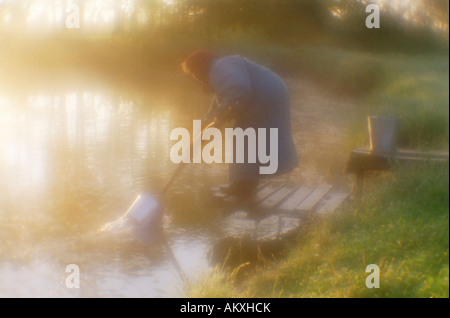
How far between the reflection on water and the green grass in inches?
18.4

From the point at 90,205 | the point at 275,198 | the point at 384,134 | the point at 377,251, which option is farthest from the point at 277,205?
the point at 90,205

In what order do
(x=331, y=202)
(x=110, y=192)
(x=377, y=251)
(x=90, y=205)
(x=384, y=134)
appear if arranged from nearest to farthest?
(x=377, y=251)
(x=384, y=134)
(x=331, y=202)
(x=90, y=205)
(x=110, y=192)

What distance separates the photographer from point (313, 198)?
12.2 feet

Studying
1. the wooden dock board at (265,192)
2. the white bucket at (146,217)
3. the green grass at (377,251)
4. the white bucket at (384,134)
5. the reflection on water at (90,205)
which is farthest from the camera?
the wooden dock board at (265,192)

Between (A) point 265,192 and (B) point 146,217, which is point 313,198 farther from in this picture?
(B) point 146,217

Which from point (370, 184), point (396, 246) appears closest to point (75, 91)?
point (370, 184)

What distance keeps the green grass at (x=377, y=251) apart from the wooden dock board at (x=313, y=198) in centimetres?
24

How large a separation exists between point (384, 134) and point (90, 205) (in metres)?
2.34

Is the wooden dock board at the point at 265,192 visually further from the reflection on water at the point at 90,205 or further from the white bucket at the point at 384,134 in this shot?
the white bucket at the point at 384,134

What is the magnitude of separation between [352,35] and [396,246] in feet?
6.36

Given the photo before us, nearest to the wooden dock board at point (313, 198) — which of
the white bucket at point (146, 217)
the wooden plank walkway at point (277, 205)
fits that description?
the wooden plank walkway at point (277, 205)

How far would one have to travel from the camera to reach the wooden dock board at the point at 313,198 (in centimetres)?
347

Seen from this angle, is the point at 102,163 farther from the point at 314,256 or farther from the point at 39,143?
the point at 314,256

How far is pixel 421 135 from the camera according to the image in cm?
338
